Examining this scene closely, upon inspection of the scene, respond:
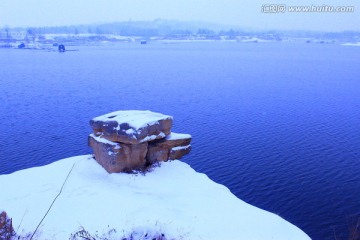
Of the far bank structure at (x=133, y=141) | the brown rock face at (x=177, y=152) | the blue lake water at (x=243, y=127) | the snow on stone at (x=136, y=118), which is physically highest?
the snow on stone at (x=136, y=118)

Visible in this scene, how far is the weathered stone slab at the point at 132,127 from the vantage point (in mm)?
19438

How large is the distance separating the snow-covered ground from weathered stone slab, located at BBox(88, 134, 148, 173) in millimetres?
570

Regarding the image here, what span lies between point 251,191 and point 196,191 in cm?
763

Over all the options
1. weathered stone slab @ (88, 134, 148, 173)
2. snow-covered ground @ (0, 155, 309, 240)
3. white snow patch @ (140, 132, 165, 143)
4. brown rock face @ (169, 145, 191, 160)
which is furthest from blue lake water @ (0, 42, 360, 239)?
weathered stone slab @ (88, 134, 148, 173)

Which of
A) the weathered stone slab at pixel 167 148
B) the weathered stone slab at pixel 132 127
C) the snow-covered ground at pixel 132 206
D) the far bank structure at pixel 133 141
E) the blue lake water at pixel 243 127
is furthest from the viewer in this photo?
the blue lake water at pixel 243 127

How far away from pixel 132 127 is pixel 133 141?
794 millimetres

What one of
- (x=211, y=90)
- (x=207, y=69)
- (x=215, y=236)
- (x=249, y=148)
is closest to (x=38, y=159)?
(x=249, y=148)

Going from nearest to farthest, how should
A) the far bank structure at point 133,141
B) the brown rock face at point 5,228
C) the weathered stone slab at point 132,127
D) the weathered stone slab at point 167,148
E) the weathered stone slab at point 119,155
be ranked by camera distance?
1. the brown rock face at point 5,228
2. the weathered stone slab at point 132,127
3. the far bank structure at point 133,141
4. the weathered stone slab at point 119,155
5. the weathered stone slab at point 167,148

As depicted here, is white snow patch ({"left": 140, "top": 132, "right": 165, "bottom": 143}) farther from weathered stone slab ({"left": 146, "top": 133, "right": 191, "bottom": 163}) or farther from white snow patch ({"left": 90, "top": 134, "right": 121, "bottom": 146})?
white snow patch ({"left": 90, "top": 134, "right": 121, "bottom": 146})

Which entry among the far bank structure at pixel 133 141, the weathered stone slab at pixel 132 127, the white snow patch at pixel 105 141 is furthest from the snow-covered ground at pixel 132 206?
the weathered stone slab at pixel 132 127

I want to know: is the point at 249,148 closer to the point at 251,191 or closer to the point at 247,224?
the point at 251,191

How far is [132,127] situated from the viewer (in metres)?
19.5

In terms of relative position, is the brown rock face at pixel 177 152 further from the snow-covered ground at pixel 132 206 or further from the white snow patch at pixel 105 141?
the white snow patch at pixel 105 141

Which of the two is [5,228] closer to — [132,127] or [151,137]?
[132,127]
